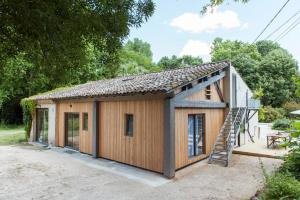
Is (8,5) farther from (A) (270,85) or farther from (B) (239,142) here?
(A) (270,85)

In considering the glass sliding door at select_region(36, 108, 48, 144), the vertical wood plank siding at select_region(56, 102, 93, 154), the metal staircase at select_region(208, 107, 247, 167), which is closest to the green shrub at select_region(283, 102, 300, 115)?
the metal staircase at select_region(208, 107, 247, 167)

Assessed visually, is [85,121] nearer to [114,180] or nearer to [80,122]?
[80,122]

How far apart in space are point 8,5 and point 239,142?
1329cm

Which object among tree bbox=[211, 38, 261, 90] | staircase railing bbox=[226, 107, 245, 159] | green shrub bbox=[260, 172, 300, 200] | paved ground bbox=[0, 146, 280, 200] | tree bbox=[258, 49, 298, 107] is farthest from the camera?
tree bbox=[211, 38, 261, 90]

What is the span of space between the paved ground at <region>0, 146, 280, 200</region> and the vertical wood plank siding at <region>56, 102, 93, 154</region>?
49.6 inches

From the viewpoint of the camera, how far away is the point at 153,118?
29.5 ft

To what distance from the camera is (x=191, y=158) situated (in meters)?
9.91

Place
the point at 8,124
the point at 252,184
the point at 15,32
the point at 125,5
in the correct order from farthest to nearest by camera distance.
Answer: the point at 8,124 < the point at 252,184 < the point at 125,5 < the point at 15,32

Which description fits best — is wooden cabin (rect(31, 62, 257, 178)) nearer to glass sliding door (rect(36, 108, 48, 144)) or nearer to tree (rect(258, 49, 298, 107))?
glass sliding door (rect(36, 108, 48, 144))

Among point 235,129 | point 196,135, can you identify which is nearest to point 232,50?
point 235,129

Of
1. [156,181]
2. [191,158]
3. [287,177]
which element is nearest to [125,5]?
[287,177]

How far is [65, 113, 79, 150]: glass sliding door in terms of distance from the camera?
514 inches

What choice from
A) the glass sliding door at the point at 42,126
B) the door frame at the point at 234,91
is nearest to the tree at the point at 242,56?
the door frame at the point at 234,91

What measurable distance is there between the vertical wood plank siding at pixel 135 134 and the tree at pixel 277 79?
26.0 m
